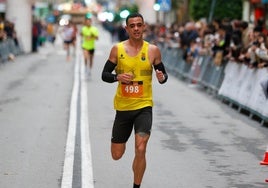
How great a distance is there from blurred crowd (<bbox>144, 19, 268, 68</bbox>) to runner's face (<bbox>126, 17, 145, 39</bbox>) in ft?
27.3

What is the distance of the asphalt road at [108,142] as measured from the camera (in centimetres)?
1001

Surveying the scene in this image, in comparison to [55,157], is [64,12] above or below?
below

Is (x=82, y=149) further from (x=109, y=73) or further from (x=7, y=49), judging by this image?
(x=7, y=49)

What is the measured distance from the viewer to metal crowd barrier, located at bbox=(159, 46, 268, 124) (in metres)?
16.9

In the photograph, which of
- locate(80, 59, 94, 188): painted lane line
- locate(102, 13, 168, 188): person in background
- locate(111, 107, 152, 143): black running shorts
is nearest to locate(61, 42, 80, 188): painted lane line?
locate(80, 59, 94, 188): painted lane line

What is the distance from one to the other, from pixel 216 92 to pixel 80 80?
5.58 meters

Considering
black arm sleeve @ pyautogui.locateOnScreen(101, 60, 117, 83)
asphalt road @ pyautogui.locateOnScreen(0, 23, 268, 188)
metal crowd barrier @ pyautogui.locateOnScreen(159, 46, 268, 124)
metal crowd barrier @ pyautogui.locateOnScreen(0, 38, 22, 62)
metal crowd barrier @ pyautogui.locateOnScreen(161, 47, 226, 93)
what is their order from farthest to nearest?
metal crowd barrier @ pyautogui.locateOnScreen(0, 38, 22, 62) → metal crowd barrier @ pyautogui.locateOnScreen(161, 47, 226, 93) → metal crowd barrier @ pyautogui.locateOnScreen(159, 46, 268, 124) → asphalt road @ pyautogui.locateOnScreen(0, 23, 268, 188) → black arm sleeve @ pyautogui.locateOnScreen(101, 60, 117, 83)

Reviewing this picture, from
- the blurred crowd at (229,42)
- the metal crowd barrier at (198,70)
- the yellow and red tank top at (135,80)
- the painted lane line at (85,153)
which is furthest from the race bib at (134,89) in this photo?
the metal crowd barrier at (198,70)

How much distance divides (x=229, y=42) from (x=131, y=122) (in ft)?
44.1

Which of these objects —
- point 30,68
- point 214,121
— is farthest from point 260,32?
point 30,68

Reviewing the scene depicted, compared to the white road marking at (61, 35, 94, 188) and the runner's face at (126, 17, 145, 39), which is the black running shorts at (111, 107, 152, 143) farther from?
the white road marking at (61, 35, 94, 188)

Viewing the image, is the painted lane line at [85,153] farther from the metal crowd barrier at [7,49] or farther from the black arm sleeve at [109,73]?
the metal crowd barrier at [7,49]

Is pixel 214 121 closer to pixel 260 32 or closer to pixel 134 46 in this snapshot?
pixel 260 32

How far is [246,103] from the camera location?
17922 mm
